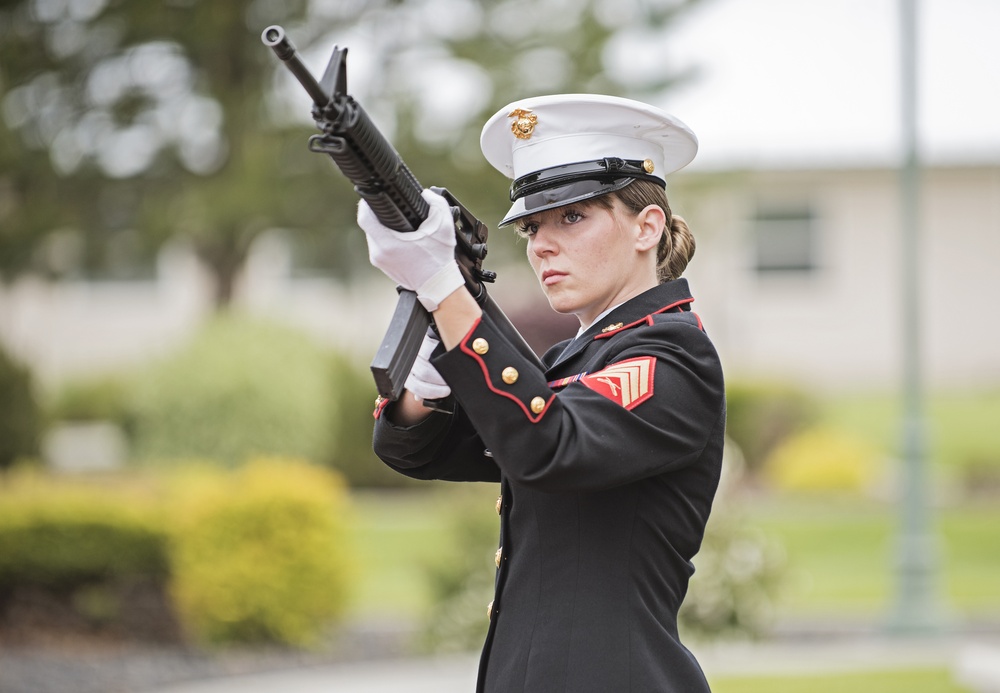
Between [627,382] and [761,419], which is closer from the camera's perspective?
[627,382]

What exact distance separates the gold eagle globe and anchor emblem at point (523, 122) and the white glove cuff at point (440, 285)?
1.33 ft

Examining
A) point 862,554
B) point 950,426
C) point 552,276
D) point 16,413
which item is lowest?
point 552,276

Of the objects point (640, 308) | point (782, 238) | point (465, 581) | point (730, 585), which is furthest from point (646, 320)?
point (782, 238)

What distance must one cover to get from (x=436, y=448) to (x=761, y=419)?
16.2m

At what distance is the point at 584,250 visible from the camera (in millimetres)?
2201

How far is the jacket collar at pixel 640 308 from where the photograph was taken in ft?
Answer: 7.41

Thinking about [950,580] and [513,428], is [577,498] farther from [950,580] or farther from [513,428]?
[950,580]

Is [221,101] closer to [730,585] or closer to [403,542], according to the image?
[403,542]

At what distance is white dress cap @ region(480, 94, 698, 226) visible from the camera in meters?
2.20

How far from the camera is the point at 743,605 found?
7.46 metres

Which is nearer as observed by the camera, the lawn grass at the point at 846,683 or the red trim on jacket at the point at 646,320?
the red trim on jacket at the point at 646,320

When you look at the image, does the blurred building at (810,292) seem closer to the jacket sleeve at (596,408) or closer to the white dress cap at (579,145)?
the white dress cap at (579,145)

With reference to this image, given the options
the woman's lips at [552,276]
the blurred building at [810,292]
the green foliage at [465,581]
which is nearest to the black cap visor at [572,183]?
the woman's lips at [552,276]

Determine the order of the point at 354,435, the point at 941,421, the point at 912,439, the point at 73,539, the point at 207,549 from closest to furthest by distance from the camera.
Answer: the point at 207,549
the point at 73,539
the point at 912,439
the point at 354,435
the point at 941,421
